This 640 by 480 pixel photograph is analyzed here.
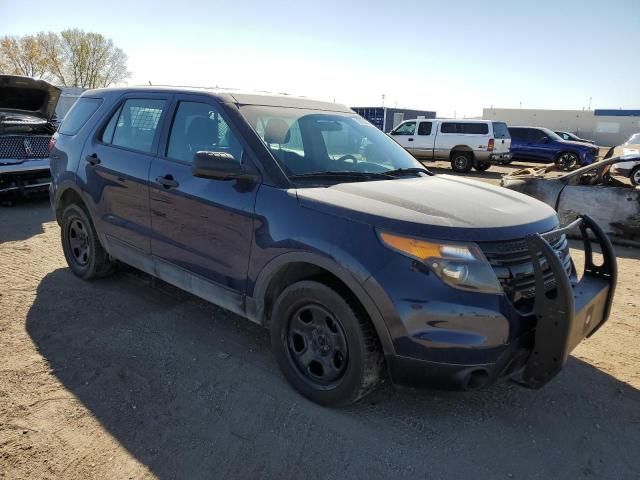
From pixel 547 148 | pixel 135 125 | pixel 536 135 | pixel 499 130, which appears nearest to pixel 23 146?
pixel 135 125

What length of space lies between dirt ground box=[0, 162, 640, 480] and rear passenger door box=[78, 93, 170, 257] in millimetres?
739

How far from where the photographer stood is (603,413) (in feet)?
9.68

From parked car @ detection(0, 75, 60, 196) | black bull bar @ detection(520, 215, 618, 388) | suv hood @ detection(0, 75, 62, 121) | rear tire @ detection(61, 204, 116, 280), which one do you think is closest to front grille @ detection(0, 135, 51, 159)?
parked car @ detection(0, 75, 60, 196)

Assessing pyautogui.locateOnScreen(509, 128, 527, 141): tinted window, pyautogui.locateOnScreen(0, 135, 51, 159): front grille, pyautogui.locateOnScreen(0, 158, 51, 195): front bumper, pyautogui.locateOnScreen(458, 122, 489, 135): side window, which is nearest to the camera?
pyautogui.locateOnScreen(0, 158, 51, 195): front bumper

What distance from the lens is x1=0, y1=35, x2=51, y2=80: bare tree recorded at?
189 ft

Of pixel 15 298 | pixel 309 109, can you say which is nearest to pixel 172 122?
pixel 309 109

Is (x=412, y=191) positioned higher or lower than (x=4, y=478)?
higher

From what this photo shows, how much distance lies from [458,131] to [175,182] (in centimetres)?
1722

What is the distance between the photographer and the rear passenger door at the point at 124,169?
3775 mm

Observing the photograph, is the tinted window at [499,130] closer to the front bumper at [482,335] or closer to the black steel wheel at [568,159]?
the black steel wheel at [568,159]

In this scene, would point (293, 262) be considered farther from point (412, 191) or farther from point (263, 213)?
point (412, 191)

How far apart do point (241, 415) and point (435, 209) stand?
164 cm

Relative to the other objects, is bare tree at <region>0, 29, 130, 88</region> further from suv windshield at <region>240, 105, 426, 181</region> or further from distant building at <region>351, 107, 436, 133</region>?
suv windshield at <region>240, 105, 426, 181</region>

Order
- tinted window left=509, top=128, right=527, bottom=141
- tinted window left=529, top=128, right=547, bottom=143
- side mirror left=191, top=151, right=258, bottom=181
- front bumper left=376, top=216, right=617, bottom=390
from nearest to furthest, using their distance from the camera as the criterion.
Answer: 1. front bumper left=376, top=216, right=617, bottom=390
2. side mirror left=191, top=151, right=258, bottom=181
3. tinted window left=529, top=128, right=547, bottom=143
4. tinted window left=509, top=128, right=527, bottom=141
